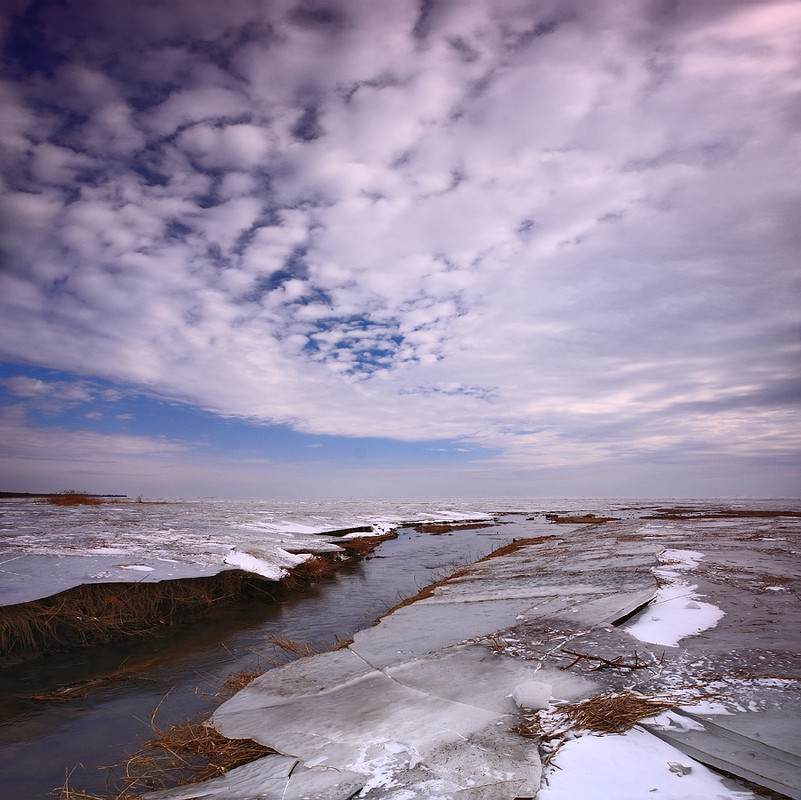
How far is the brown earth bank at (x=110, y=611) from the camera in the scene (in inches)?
284

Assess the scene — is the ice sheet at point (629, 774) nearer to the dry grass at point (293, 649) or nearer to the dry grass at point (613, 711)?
the dry grass at point (613, 711)

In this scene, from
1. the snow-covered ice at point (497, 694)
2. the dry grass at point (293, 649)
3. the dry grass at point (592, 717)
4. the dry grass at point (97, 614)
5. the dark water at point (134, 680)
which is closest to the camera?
the snow-covered ice at point (497, 694)

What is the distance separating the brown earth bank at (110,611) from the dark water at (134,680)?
412 mm

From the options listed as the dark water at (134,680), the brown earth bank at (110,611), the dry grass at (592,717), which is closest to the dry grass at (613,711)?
the dry grass at (592,717)

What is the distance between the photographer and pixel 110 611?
8.17 metres

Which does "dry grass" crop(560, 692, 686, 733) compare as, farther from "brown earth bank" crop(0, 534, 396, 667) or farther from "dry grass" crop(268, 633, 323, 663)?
"brown earth bank" crop(0, 534, 396, 667)

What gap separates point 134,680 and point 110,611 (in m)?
2.55

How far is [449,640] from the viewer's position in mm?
5270

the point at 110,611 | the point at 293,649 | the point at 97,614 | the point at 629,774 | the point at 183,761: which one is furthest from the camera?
the point at 110,611

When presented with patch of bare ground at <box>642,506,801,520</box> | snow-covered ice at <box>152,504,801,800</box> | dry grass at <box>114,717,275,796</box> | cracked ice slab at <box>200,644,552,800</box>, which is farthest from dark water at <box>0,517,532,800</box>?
patch of bare ground at <box>642,506,801,520</box>

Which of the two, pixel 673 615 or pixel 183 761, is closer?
pixel 183 761

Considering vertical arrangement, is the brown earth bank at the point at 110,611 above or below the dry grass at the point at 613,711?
below

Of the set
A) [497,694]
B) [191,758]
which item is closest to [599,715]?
[497,694]

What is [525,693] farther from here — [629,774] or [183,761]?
[183,761]
